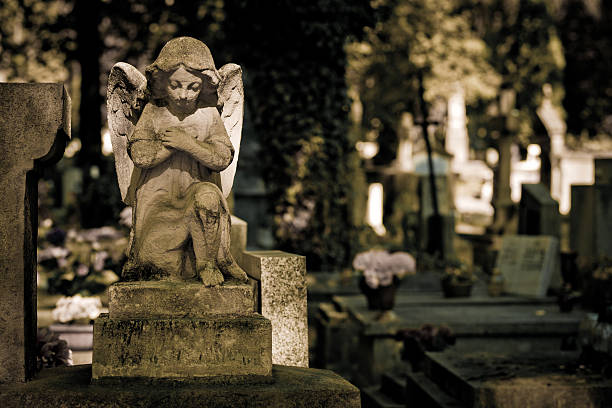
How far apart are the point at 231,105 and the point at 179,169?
2.02ft

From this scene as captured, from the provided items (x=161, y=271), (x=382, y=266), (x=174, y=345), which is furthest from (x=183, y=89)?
(x=382, y=266)

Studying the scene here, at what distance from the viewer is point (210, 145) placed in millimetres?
4762

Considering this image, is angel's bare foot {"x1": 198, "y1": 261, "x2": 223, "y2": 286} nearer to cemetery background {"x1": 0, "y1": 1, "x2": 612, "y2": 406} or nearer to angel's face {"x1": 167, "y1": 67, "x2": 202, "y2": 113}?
angel's face {"x1": 167, "y1": 67, "x2": 202, "y2": 113}

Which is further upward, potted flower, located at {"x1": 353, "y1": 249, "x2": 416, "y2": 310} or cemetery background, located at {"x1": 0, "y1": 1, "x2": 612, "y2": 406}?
cemetery background, located at {"x1": 0, "y1": 1, "x2": 612, "y2": 406}

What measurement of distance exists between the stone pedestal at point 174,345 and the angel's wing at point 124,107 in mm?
783

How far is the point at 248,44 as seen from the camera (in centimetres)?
1252

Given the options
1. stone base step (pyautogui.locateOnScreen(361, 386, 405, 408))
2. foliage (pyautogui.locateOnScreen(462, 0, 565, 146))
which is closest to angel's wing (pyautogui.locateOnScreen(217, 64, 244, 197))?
stone base step (pyautogui.locateOnScreen(361, 386, 405, 408))

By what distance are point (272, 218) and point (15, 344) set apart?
8.88 metres

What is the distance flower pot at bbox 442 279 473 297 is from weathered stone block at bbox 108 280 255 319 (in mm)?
6677

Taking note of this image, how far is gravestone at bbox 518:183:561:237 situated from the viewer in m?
12.3

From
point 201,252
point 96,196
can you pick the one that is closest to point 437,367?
point 201,252

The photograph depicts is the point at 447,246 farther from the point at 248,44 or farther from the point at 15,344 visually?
the point at 15,344

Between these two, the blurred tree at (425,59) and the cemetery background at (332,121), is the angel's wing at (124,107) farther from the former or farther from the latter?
the blurred tree at (425,59)

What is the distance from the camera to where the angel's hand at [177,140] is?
15.3 feet
